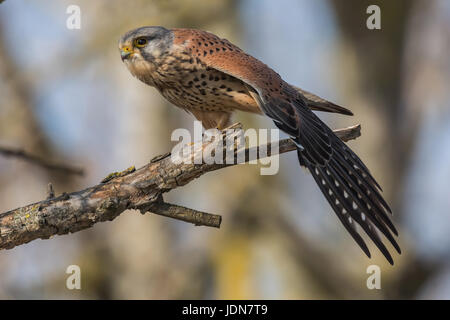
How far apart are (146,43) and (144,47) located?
47mm

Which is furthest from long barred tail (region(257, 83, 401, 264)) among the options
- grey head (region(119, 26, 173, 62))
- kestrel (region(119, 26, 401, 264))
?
grey head (region(119, 26, 173, 62))

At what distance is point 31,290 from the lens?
27.6ft

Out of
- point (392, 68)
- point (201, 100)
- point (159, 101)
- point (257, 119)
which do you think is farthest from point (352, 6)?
point (201, 100)

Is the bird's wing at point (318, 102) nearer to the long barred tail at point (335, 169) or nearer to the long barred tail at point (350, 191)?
the long barred tail at point (335, 169)

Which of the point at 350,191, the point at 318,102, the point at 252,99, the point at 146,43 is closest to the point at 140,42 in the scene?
the point at 146,43

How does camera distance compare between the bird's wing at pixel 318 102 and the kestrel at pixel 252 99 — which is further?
the bird's wing at pixel 318 102

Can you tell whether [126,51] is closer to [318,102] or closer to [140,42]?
[140,42]


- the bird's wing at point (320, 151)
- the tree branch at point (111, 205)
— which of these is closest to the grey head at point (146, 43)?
the bird's wing at point (320, 151)

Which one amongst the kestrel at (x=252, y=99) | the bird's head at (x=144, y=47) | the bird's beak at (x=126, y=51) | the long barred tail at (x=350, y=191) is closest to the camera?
the long barred tail at (x=350, y=191)

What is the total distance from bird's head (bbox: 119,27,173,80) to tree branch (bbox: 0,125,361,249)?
1.36 m

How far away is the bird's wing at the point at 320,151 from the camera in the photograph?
461 cm

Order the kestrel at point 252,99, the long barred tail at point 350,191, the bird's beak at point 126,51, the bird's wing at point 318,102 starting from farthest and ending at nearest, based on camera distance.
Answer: the bird's wing at point 318,102 → the bird's beak at point 126,51 → the kestrel at point 252,99 → the long barred tail at point 350,191

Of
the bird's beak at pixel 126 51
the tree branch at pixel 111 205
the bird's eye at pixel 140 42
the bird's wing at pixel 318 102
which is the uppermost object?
the bird's eye at pixel 140 42

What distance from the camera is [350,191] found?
4.70 m
